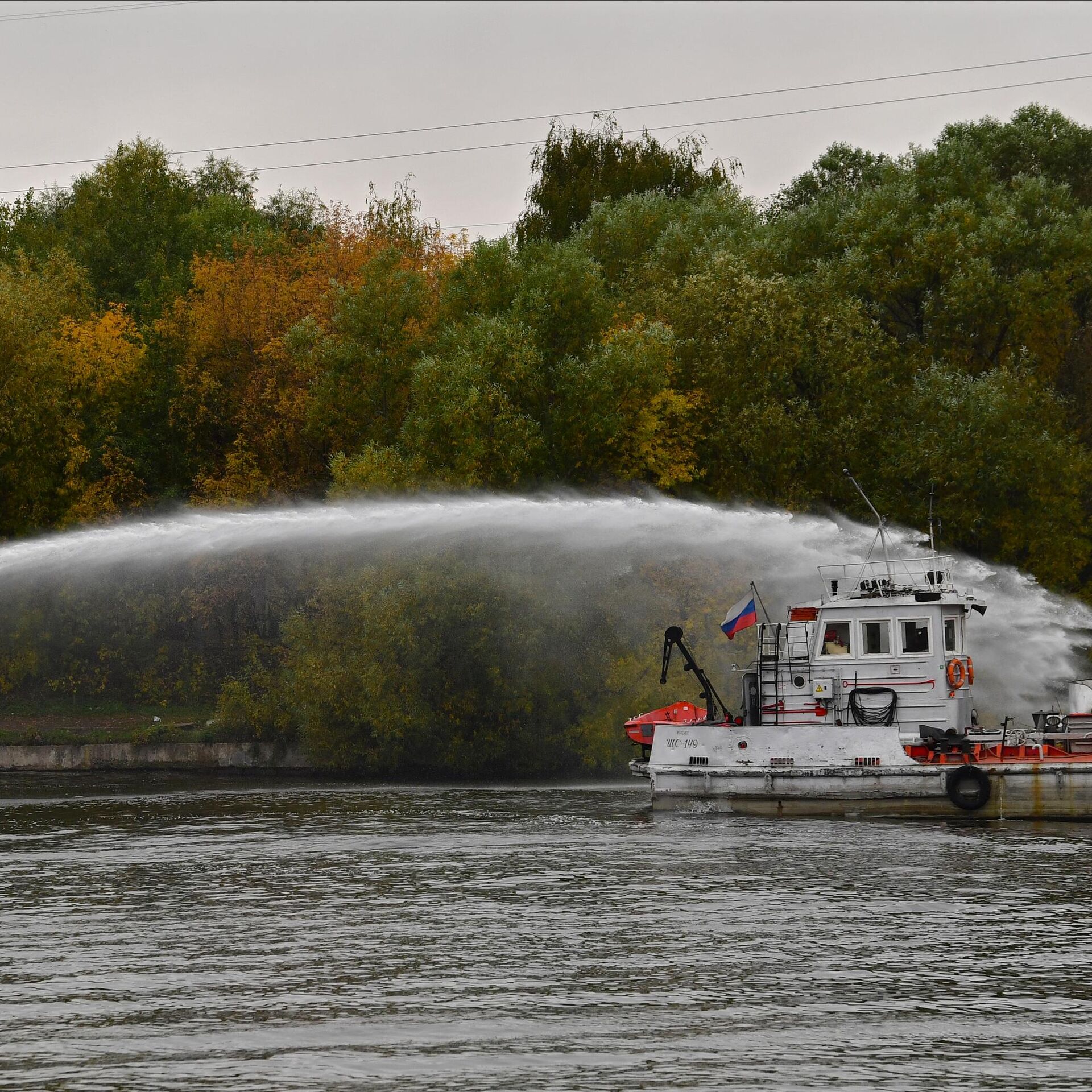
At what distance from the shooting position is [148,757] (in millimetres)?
62375

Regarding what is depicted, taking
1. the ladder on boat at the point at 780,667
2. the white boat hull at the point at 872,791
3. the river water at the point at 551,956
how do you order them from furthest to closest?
the ladder on boat at the point at 780,667, the white boat hull at the point at 872,791, the river water at the point at 551,956

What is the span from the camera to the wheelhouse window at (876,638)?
38938mm

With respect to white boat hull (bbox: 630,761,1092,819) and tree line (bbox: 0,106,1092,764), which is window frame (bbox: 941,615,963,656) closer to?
white boat hull (bbox: 630,761,1092,819)

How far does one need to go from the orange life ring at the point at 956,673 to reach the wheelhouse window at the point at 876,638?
1490 millimetres

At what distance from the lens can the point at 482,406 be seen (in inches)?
2381

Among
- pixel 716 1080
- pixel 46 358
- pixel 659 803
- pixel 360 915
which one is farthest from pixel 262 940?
pixel 46 358

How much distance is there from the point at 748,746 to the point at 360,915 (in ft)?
48.0

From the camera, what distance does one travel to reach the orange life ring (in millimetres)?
38500

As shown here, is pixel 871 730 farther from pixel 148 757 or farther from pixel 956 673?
pixel 148 757

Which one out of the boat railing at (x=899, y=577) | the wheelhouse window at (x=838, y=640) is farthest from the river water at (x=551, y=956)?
the boat railing at (x=899, y=577)

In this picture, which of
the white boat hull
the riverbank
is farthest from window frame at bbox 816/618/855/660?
the riverbank

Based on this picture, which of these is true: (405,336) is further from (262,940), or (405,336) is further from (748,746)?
(262,940)

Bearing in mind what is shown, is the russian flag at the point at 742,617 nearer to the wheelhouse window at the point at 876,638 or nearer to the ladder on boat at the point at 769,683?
the ladder on boat at the point at 769,683

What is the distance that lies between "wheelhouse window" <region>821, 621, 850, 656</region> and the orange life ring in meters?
2.44
